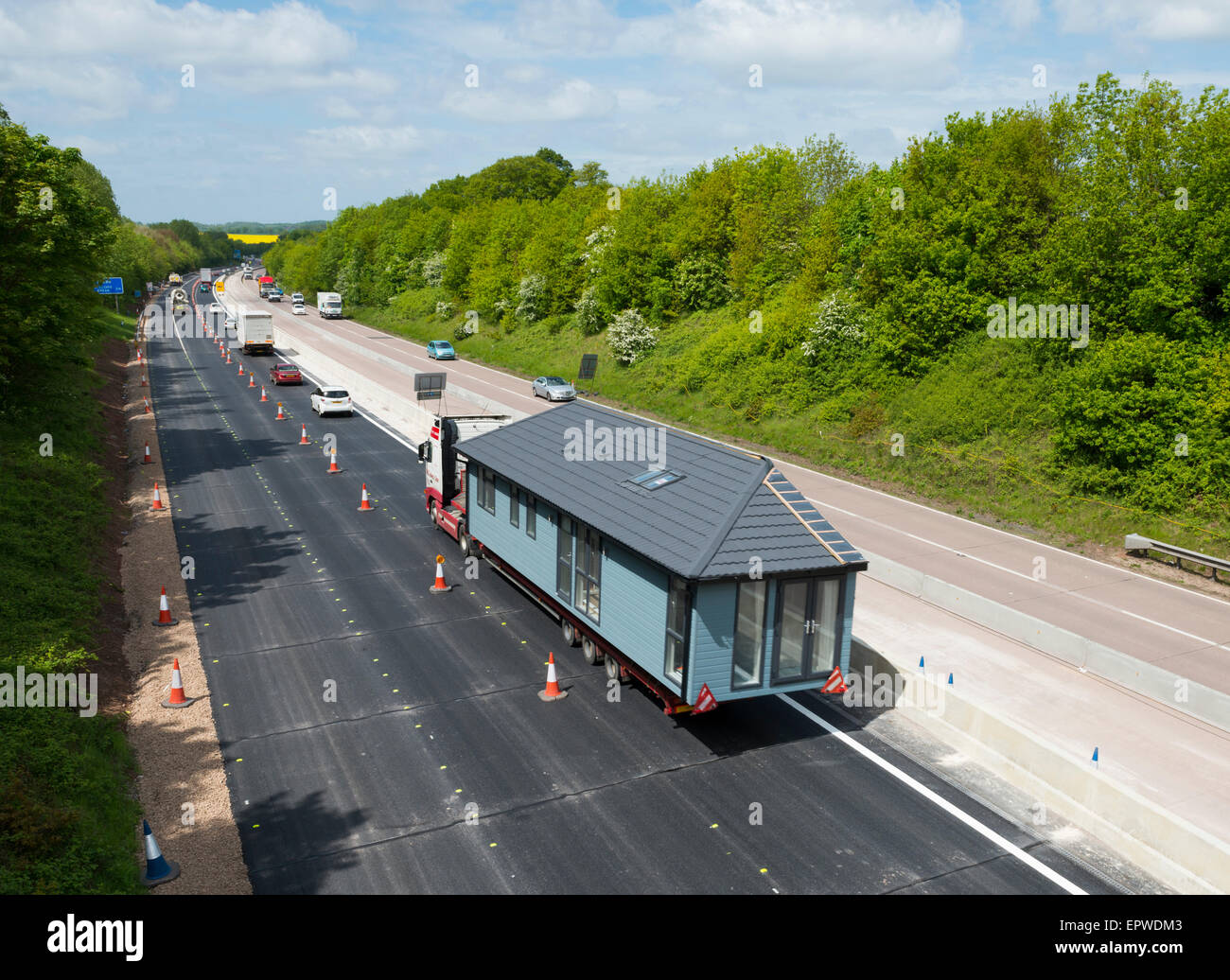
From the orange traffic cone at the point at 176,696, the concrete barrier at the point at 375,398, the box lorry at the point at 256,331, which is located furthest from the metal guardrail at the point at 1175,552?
the box lorry at the point at 256,331

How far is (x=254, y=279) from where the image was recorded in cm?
17625

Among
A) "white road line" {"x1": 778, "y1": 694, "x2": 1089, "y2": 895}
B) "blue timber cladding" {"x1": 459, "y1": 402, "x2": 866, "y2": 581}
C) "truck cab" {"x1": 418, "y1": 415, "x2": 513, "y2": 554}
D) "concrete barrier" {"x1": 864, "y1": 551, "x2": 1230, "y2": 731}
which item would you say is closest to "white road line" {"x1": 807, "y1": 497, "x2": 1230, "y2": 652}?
"concrete barrier" {"x1": 864, "y1": 551, "x2": 1230, "y2": 731}

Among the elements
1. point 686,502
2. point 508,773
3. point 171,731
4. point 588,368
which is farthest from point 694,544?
point 588,368

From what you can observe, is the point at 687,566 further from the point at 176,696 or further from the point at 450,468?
the point at 450,468

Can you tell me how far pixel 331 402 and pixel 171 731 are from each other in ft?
99.1

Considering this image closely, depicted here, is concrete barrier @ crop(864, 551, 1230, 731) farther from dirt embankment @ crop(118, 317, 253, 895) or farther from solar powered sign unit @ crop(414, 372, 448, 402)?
solar powered sign unit @ crop(414, 372, 448, 402)

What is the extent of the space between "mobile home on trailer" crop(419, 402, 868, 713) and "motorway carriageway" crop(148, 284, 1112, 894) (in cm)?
128

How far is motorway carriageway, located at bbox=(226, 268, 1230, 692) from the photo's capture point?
18688mm

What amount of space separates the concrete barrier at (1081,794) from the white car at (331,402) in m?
33.6

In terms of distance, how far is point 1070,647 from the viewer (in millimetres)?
16672

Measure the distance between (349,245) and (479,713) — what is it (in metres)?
112

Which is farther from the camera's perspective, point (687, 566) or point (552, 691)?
point (552, 691)
